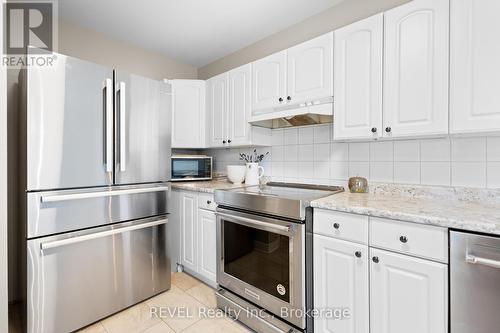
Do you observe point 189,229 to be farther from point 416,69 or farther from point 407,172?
point 416,69

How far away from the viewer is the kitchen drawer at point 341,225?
128cm

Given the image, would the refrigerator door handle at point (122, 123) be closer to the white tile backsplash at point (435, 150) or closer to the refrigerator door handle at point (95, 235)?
the refrigerator door handle at point (95, 235)

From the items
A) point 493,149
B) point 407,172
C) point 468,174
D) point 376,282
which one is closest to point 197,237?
point 376,282

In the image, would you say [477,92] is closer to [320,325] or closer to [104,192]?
[320,325]

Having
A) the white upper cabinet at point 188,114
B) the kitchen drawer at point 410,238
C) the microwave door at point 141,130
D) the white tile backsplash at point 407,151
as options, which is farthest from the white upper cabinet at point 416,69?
the white upper cabinet at point 188,114

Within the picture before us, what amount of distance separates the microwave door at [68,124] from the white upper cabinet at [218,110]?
3.57 feet

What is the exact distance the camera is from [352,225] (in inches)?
51.5

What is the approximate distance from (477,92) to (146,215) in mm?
2282

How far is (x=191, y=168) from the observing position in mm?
2691

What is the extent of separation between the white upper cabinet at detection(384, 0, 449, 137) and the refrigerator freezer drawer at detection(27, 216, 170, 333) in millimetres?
1949

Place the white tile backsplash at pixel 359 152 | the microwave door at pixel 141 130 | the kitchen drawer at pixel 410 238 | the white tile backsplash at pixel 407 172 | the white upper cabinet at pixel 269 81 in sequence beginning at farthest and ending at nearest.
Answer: the white upper cabinet at pixel 269 81
the white tile backsplash at pixel 359 152
the microwave door at pixel 141 130
the white tile backsplash at pixel 407 172
the kitchen drawer at pixel 410 238

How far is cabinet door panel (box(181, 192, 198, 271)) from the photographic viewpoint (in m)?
2.27

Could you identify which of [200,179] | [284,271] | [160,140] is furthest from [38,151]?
[284,271]

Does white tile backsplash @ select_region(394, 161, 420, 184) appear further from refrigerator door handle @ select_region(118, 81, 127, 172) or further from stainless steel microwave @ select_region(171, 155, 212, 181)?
refrigerator door handle @ select_region(118, 81, 127, 172)
